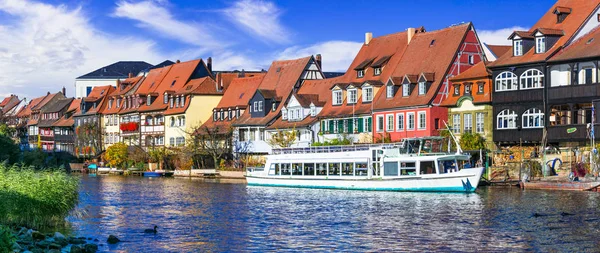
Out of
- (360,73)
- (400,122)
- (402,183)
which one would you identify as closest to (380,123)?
(400,122)

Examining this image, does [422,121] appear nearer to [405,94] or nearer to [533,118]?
[405,94]

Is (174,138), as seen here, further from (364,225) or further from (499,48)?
(364,225)

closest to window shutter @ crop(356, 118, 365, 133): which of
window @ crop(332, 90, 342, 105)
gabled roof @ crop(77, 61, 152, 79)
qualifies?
window @ crop(332, 90, 342, 105)

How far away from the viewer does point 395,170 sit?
55.1 m

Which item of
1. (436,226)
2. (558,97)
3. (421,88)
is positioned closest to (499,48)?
(421,88)

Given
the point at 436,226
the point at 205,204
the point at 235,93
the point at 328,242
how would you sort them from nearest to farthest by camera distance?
the point at 328,242, the point at 436,226, the point at 205,204, the point at 235,93

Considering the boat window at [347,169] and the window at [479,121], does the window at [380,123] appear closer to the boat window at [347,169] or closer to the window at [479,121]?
the window at [479,121]

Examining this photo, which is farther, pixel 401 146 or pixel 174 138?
pixel 174 138

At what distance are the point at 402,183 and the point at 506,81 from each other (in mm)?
12065

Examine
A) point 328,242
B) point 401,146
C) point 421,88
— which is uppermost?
point 421,88

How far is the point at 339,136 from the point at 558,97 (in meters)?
22.7

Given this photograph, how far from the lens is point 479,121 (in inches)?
2473

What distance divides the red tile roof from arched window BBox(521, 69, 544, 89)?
8.17 m

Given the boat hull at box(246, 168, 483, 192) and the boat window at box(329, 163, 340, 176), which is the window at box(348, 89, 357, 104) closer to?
the boat hull at box(246, 168, 483, 192)
